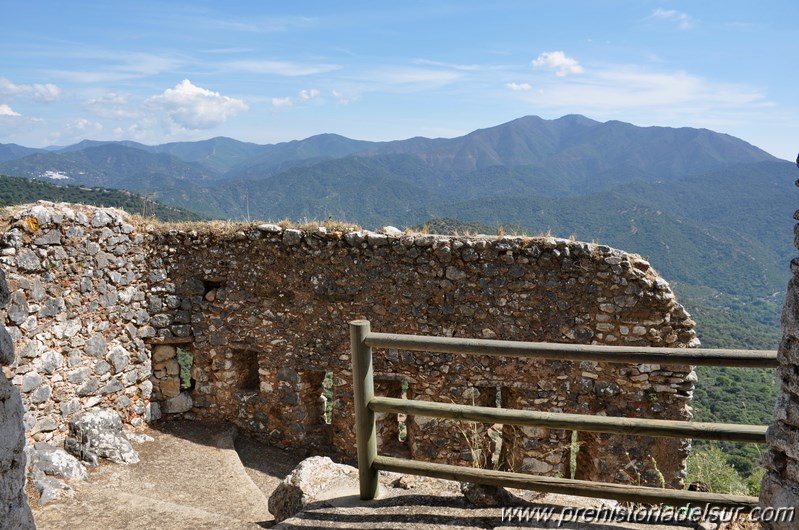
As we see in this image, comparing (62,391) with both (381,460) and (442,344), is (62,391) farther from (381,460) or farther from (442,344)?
(442,344)

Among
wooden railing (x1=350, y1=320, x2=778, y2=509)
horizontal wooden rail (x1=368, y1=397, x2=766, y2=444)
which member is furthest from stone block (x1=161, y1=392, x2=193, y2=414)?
horizontal wooden rail (x1=368, y1=397, x2=766, y2=444)

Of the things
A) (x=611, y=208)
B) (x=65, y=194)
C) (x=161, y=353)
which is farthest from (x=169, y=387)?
(x=611, y=208)

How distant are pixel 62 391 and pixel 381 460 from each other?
17.1 ft

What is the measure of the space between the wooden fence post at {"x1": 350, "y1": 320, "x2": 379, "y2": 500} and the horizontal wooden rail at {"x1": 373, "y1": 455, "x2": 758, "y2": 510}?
0.21m

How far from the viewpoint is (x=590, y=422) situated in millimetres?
3256

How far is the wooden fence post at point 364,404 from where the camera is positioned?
3614 millimetres

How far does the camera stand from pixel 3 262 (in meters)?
6.38

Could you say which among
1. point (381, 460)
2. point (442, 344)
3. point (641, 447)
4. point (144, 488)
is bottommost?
point (144, 488)

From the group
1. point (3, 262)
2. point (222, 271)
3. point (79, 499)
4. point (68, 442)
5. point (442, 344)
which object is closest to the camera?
point (442, 344)

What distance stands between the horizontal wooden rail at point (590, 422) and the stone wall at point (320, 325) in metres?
2.75

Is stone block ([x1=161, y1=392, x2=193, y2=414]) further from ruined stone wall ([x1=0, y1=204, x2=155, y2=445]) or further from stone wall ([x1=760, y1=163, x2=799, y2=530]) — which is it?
stone wall ([x1=760, y1=163, x2=799, y2=530])

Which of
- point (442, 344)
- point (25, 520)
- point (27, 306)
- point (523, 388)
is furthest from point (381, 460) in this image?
point (27, 306)

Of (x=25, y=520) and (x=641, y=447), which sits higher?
(x=25, y=520)

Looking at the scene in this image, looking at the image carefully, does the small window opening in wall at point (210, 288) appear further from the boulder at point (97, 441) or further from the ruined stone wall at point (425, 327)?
the boulder at point (97, 441)
